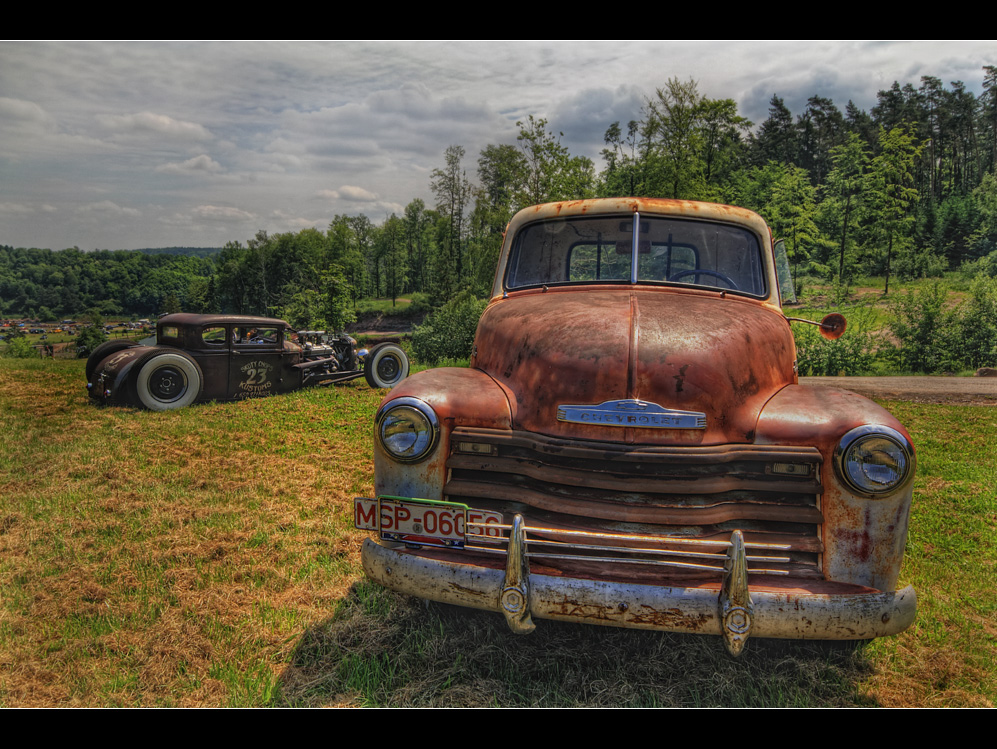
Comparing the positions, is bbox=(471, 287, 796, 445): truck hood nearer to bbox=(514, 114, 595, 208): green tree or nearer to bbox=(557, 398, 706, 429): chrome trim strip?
bbox=(557, 398, 706, 429): chrome trim strip

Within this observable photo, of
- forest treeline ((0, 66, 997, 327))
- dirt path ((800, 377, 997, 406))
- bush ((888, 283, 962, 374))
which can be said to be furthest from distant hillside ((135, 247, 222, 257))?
bush ((888, 283, 962, 374))

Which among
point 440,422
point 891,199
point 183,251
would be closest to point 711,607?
point 440,422

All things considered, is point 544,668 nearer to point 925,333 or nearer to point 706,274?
point 706,274

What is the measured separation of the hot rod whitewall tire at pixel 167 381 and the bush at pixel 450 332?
7069 mm

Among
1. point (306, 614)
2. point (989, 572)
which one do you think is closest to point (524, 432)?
point (306, 614)

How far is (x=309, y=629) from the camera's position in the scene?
9.15ft

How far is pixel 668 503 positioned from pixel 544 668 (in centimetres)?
94

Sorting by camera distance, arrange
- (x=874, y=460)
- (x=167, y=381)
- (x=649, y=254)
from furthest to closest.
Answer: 1. (x=167, y=381)
2. (x=649, y=254)
3. (x=874, y=460)

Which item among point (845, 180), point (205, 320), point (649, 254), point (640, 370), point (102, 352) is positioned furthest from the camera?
point (845, 180)

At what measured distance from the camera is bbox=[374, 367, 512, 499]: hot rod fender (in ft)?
7.93

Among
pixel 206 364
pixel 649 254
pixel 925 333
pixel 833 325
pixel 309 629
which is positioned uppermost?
pixel 649 254

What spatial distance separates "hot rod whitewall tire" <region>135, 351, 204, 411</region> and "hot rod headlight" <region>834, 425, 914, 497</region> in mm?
8116

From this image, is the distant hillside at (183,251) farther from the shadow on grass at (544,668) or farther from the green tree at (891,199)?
the green tree at (891,199)

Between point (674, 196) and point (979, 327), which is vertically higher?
point (674, 196)
